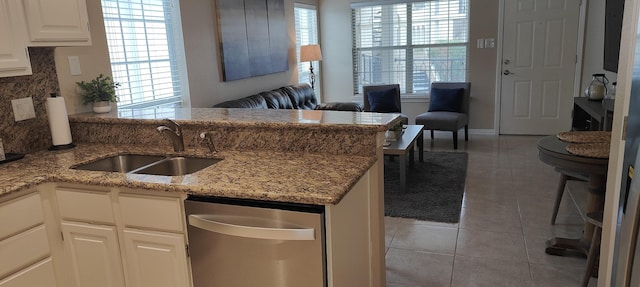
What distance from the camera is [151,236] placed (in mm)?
1910

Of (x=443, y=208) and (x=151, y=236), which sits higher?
(x=151, y=236)

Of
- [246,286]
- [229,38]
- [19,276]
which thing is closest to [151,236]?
[246,286]

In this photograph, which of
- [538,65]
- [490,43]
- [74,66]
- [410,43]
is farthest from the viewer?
[410,43]

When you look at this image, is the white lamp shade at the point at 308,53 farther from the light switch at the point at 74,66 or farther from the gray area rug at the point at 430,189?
the light switch at the point at 74,66

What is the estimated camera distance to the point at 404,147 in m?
4.04

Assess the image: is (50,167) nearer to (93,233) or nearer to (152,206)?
(93,233)

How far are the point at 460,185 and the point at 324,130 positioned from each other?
2.55 m

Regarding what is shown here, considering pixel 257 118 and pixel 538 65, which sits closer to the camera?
pixel 257 118

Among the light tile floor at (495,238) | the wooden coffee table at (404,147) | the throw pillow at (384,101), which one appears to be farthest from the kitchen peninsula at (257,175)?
the throw pillow at (384,101)

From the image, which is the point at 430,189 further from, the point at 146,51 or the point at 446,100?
the point at 146,51

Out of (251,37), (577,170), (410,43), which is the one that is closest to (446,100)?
(410,43)

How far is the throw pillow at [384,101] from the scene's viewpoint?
20.6 feet

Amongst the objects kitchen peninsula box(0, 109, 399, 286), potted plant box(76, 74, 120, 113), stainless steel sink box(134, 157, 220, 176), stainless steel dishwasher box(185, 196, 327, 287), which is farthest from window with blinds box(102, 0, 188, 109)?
stainless steel dishwasher box(185, 196, 327, 287)

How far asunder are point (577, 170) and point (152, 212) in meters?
2.16
